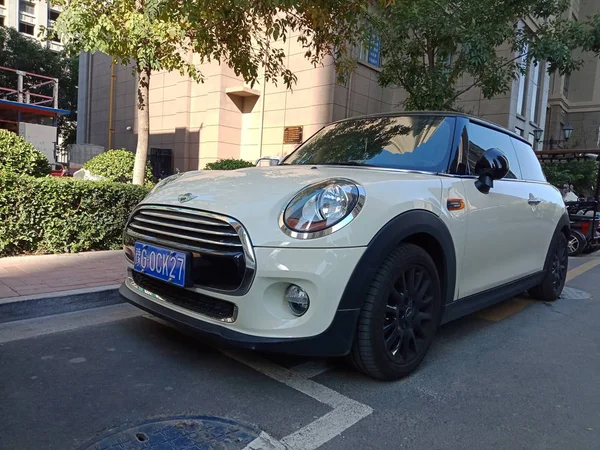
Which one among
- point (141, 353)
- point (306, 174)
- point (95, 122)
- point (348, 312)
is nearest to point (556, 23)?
point (306, 174)

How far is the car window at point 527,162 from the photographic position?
4.44 metres

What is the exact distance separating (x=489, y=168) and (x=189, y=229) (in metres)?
2.14

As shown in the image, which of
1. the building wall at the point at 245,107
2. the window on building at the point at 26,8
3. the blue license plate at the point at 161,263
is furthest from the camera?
the window on building at the point at 26,8

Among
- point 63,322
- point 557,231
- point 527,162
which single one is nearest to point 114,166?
point 63,322

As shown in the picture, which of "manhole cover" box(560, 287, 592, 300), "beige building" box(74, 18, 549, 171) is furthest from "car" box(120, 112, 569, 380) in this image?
"beige building" box(74, 18, 549, 171)

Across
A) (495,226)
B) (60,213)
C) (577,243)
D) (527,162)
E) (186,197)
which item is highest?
(527,162)

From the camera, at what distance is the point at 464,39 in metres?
7.50

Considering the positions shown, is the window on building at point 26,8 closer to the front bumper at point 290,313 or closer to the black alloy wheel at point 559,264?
the black alloy wheel at point 559,264

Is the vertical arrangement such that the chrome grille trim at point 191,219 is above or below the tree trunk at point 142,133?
below

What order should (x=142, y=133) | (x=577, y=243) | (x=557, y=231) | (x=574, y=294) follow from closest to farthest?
(x=557, y=231) < (x=574, y=294) < (x=142, y=133) < (x=577, y=243)

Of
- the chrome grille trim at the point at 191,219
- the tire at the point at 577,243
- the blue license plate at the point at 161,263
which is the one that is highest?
the chrome grille trim at the point at 191,219

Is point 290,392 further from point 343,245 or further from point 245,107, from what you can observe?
point 245,107

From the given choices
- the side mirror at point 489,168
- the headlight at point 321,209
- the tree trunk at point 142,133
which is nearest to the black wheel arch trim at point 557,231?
the side mirror at point 489,168

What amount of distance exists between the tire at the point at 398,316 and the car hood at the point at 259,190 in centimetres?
38
